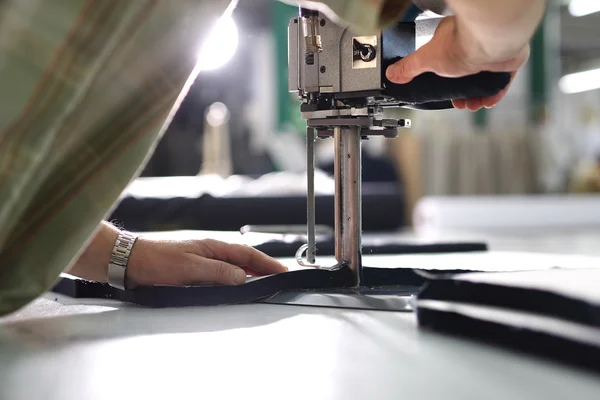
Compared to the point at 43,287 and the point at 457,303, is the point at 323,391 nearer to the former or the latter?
the point at 457,303

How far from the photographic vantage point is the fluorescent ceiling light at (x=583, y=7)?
8.06 metres

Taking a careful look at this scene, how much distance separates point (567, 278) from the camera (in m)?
0.59

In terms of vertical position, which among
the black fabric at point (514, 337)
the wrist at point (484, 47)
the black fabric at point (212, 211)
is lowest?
the black fabric at point (514, 337)

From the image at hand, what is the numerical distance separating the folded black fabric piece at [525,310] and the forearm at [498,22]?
215mm

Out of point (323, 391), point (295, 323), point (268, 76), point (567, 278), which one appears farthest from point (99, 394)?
point (268, 76)

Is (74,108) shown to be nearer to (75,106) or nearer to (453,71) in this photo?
(75,106)

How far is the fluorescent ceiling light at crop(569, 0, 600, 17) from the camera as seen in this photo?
26.5 ft

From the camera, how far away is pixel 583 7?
8.29m

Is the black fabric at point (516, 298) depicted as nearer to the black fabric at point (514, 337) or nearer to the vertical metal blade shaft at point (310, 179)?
the black fabric at point (514, 337)

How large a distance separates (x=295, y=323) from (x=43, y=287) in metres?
0.26

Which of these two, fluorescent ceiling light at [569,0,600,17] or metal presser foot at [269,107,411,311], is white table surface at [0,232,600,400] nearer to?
metal presser foot at [269,107,411,311]

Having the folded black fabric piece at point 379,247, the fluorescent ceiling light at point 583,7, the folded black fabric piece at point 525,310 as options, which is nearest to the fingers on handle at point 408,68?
the folded black fabric piece at point 525,310

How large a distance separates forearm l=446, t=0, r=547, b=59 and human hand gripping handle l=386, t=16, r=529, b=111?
0.02m

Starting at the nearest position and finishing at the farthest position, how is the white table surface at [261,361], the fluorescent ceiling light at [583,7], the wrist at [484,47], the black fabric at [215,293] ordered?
the white table surface at [261,361] → the wrist at [484,47] → the black fabric at [215,293] → the fluorescent ceiling light at [583,7]
